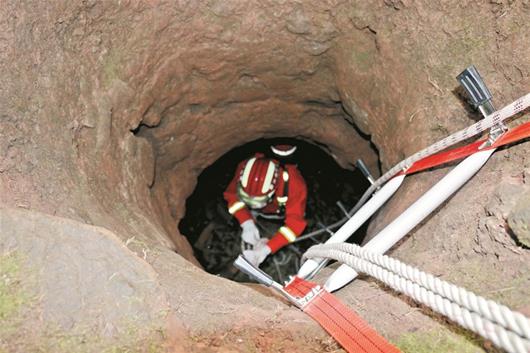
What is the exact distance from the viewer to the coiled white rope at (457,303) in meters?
1.26

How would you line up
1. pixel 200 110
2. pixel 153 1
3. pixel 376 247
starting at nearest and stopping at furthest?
pixel 376 247 < pixel 153 1 < pixel 200 110

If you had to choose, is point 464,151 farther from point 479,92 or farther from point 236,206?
point 236,206

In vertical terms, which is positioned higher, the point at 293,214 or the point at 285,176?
the point at 285,176

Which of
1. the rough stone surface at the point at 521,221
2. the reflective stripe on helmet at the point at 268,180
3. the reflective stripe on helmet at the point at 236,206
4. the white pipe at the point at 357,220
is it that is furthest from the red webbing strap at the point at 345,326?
the reflective stripe on helmet at the point at 236,206

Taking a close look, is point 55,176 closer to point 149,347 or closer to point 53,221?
point 53,221

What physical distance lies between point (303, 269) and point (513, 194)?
3.71 ft

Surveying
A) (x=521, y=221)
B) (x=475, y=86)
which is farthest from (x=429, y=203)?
(x=475, y=86)

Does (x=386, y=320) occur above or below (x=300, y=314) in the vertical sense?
below

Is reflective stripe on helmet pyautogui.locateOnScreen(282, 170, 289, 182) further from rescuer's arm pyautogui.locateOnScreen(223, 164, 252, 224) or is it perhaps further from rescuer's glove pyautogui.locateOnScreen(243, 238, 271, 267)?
rescuer's glove pyautogui.locateOnScreen(243, 238, 271, 267)

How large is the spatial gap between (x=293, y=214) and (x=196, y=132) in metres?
1.23

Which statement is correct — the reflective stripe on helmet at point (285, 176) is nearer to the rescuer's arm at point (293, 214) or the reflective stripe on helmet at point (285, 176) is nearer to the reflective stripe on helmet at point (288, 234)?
the rescuer's arm at point (293, 214)

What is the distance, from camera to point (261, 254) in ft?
14.5

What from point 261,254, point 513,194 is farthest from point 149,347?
point 261,254

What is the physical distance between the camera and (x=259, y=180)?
4270 mm
